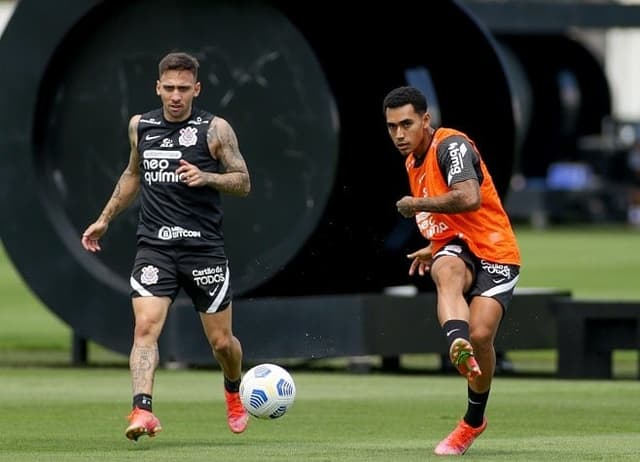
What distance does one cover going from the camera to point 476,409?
37.2ft

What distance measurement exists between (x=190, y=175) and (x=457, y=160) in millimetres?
1601

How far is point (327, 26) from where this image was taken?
1977 cm

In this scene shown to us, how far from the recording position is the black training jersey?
11773mm

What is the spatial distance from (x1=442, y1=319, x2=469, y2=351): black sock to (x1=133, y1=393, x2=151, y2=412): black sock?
5.74 ft

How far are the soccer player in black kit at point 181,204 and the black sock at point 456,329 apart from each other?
64.0 inches

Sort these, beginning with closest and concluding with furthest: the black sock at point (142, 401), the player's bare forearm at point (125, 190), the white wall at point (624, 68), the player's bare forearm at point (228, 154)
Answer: the black sock at point (142, 401) → the player's bare forearm at point (228, 154) → the player's bare forearm at point (125, 190) → the white wall at point (624, 68)

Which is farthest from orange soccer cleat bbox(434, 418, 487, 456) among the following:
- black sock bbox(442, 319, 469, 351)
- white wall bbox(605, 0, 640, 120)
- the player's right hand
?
white wall bbox(605, 0, 640, 120)

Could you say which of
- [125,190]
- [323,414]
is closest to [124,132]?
[323,414]

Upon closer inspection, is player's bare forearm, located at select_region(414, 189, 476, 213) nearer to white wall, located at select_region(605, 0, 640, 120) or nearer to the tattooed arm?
the tattooed arm

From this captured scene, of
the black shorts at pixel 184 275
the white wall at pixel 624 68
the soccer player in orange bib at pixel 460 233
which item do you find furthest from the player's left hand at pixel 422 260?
the white wall at pixel 624 68

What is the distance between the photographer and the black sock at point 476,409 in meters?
11.3

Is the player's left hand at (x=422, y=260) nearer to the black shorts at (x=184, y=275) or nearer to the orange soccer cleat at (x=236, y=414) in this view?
the black shorts at (x=184, y=275)

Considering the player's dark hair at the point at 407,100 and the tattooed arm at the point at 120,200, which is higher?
the player's dark hair at the point at 407,100

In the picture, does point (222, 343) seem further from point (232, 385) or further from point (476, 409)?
point (476, 409)
